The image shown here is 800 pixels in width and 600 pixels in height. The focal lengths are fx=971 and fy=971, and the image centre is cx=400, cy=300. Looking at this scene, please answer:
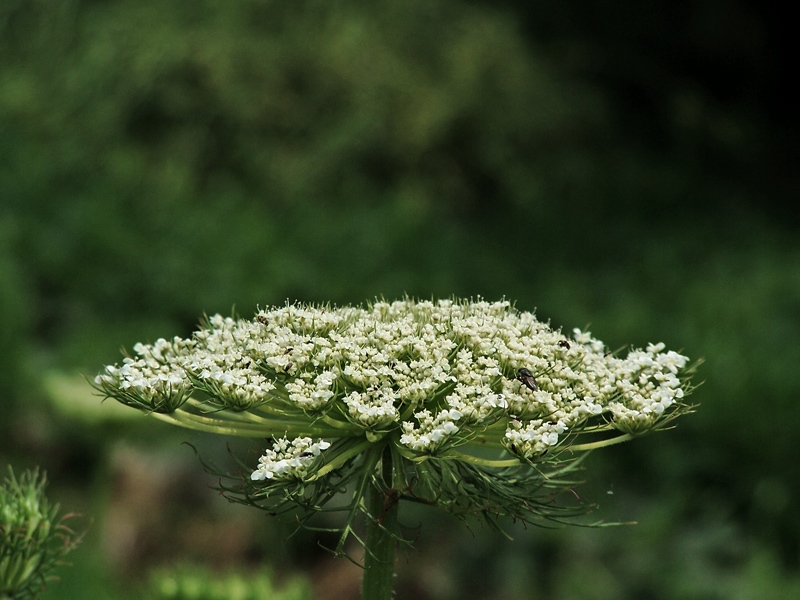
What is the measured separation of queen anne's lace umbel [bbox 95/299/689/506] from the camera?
81.5 inches

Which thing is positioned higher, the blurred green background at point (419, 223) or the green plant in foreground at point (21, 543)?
the blurred green background at point (419, 223)

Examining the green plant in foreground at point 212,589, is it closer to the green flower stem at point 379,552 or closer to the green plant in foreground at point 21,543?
the green plant in foreground at point 21,543

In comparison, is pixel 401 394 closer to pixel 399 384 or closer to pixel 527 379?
pixel 399 384

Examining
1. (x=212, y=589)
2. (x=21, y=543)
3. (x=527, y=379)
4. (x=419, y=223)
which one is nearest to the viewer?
(x=527, y=379)

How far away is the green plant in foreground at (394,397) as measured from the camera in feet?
6.83

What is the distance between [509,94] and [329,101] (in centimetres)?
269

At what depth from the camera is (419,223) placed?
11594mm

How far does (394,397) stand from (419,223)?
31.4 ft

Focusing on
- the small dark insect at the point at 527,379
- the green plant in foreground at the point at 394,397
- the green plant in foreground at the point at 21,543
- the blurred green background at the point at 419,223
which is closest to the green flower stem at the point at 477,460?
the green plant in foreground at the point at 394,397

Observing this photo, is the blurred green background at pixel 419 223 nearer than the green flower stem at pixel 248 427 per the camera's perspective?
No

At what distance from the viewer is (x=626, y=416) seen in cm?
218

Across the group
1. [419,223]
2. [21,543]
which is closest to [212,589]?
[21,543]

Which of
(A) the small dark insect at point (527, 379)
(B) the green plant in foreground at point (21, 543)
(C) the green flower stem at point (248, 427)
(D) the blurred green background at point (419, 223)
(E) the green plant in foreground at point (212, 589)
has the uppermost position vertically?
(D) the blurred green background at point (419, 223)

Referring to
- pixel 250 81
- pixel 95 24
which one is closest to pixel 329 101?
pixel 250 81
